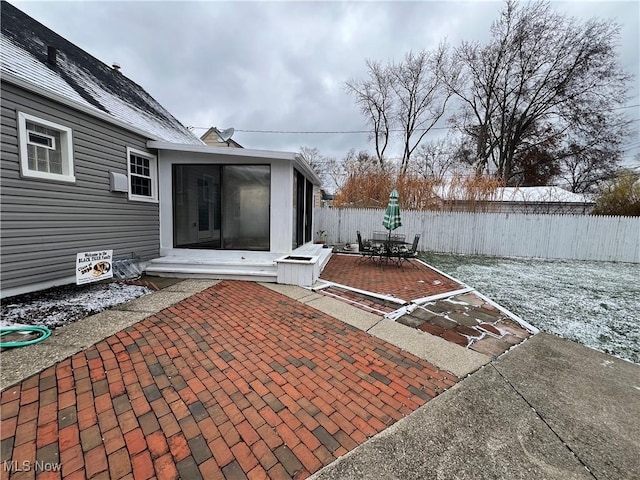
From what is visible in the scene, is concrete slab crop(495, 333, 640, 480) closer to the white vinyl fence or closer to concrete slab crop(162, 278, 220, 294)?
concrete slab crop(162, 278, 220, 294)

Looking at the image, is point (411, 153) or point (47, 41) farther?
point (411, 153)

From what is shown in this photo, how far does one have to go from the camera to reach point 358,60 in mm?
18422

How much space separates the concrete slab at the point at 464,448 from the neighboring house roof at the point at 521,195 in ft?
37.1

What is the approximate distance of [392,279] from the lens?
6410mm

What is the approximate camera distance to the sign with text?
4512mm

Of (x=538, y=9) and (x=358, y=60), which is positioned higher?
(x=538, y=9)

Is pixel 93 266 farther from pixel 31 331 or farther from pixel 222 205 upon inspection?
pixel 222 205

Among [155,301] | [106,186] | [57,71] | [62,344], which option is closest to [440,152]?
[106,186]

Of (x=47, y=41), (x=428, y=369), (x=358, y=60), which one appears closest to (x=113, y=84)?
(x=47, y=41)

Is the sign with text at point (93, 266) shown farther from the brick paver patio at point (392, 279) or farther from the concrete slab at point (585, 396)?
the concrete slab at point (585, 396)

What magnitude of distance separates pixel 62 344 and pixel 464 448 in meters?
3.74

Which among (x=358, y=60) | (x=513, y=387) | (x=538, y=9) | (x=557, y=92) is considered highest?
(x=538, y=9)

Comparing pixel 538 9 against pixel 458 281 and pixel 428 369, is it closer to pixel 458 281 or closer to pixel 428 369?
pixel 458 281

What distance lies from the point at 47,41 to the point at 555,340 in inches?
446
